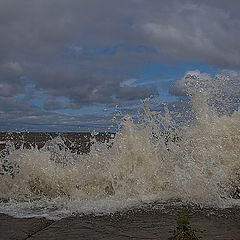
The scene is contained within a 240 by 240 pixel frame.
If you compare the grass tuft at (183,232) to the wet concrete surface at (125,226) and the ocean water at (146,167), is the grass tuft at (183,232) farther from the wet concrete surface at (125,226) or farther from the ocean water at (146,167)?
the ocean water at (146,167)

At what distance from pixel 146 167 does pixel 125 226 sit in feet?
11.1

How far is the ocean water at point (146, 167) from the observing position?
680 centimetres

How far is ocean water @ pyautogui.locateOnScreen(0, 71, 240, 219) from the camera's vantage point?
6805 mm

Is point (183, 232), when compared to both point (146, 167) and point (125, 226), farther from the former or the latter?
point (146, 167)

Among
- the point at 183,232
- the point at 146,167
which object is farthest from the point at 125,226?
the point at 146,167

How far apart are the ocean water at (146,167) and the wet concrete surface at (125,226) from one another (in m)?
0.84

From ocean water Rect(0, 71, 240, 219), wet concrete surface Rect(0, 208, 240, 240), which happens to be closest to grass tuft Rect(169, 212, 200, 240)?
wet concrete surface Rect(0, 208, 240, 240)

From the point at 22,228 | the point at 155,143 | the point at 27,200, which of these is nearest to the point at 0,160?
the point at 27,200

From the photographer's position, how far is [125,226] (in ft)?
16.2

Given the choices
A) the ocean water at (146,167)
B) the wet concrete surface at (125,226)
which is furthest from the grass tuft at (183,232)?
the ocean water at (146,167)

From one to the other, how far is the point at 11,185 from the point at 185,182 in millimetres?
3962

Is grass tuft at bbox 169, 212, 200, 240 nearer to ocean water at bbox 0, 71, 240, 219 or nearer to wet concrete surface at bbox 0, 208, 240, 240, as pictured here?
wet concrete surface at bbox 0, 208, 240, 240

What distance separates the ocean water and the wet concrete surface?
0.84m

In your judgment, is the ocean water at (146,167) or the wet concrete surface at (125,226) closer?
the wet concrete surface at (125,226)
